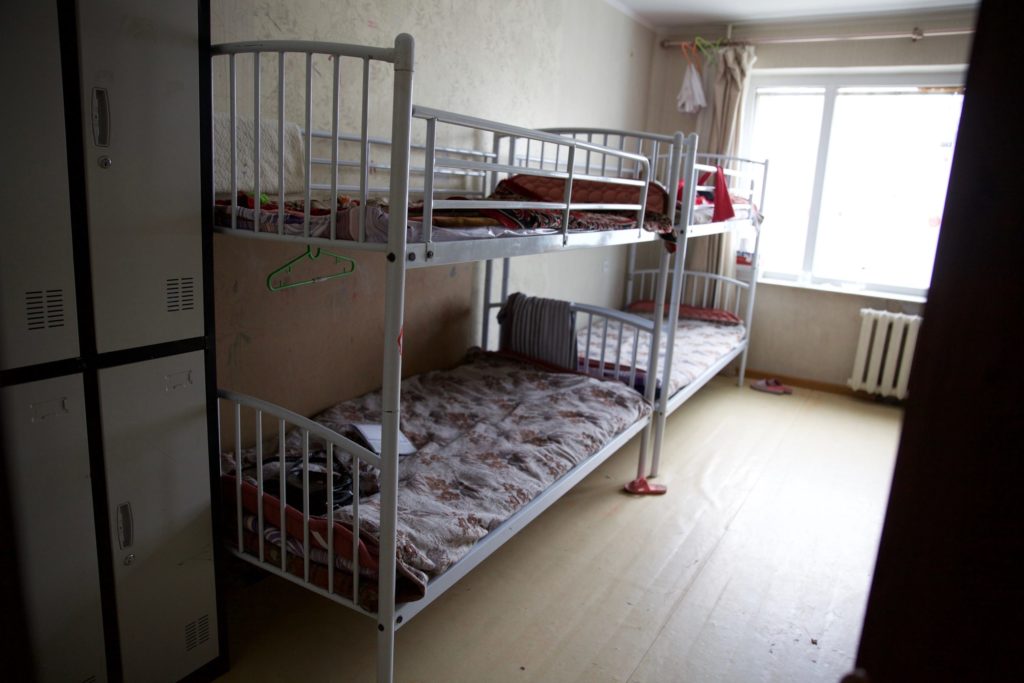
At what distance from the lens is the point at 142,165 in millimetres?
1496

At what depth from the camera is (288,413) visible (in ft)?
5.89

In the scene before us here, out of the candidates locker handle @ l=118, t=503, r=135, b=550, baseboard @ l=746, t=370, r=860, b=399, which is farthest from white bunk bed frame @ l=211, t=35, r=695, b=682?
baseboard @ l=746, t=370, r=860, b=399

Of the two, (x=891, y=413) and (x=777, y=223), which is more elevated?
(x=777, y=223)

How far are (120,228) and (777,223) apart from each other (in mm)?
4659

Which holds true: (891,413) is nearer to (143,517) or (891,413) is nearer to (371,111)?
(371,111)

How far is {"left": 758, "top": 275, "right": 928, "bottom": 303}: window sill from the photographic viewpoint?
4.74 m

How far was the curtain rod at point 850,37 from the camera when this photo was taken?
13.9 feet

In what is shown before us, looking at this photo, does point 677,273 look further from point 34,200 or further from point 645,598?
point 34,200

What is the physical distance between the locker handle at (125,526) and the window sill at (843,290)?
4.53 metres

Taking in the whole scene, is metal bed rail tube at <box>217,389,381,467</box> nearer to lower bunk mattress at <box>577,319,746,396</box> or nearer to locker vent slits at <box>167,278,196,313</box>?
locker vent slits at <box>167,278,196,313</box>

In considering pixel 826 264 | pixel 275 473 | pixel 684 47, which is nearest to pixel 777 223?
pixel 826 264

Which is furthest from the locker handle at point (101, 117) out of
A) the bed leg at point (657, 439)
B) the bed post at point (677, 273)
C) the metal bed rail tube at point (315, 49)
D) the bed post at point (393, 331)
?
the bed leg at point (657, 439)

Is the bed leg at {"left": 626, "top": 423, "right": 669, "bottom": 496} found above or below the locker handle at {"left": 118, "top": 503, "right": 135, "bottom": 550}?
below

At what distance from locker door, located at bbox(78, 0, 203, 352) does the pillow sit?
3711 mm
